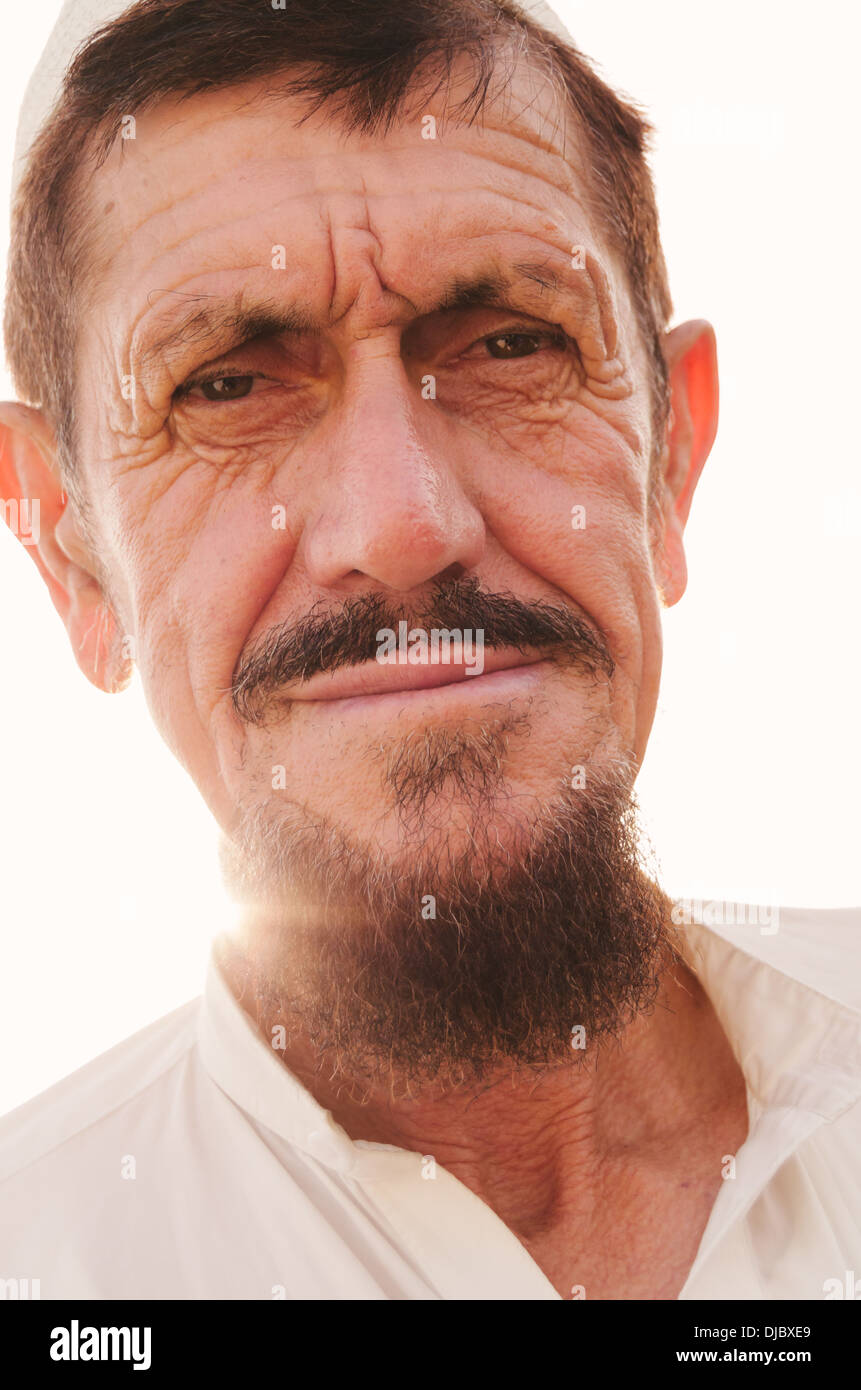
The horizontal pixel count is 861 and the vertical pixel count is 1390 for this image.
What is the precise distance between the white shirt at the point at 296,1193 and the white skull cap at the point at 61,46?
1717mm

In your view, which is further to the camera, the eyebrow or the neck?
the neck

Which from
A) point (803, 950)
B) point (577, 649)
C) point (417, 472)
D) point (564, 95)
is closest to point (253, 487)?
point (417, 472)

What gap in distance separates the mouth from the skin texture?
0.01 metres

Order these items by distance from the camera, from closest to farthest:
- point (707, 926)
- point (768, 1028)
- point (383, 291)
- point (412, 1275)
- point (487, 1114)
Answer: point (412, 1275) < point (383, 291) < point (487, 1114) < point (768, 1028) < point (707, 926)

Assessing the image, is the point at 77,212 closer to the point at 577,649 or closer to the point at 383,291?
the point at 383,291

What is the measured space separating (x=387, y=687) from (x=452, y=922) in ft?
1.26

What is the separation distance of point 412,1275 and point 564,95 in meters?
2.15

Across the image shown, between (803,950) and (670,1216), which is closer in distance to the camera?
(670,1216)

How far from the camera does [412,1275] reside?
Result: 1.66m

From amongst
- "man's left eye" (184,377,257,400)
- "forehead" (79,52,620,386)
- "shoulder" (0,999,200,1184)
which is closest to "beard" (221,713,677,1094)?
"shoulder" (0,999,200,1184)

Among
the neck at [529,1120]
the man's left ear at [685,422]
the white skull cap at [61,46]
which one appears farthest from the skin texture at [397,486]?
the man's left ear at [685,422]

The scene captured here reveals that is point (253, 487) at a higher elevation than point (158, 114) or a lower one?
lower

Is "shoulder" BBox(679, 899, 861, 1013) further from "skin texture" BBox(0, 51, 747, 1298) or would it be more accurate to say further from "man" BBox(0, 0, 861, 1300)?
"skin texture" BBox(0, 51, 747, 1298)

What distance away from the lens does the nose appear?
1.67m
